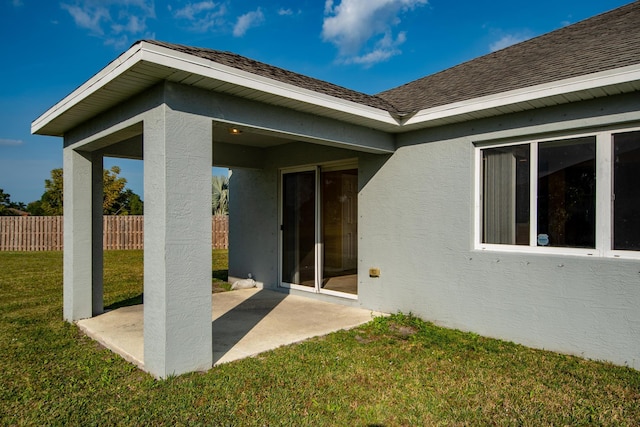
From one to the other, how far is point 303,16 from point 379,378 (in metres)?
13.9

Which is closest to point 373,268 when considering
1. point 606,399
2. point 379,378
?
point 379,378

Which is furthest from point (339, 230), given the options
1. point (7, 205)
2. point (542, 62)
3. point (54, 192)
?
point (7, 205)

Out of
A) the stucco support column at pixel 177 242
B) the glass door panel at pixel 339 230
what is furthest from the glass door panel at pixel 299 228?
the stucco support column at pixel 177 242

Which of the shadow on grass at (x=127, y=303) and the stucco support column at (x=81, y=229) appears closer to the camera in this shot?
the stucco support column at (x=81, y=229)

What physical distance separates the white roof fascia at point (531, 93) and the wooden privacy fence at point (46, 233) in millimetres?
17788

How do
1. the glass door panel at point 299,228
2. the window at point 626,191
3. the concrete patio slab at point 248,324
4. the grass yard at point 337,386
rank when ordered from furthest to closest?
the glass door panel at point 299,228 → the concrete patio slab at point 248,324 → the window at point 626,191 → the grass yard at point 337,386

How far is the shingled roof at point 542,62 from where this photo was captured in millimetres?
4211

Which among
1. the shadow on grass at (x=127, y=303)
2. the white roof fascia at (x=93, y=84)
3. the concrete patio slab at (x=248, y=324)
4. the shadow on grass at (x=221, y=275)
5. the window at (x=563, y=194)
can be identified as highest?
the white roof fascia at (x=93, y=84)

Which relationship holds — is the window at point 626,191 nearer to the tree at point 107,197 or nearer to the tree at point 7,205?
the tree at point 107,197

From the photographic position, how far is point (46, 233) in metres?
18.4

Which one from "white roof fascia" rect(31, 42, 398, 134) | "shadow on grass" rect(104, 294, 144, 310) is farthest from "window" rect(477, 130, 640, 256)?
"shadow on grass" rect(104, 294, 144, 310)

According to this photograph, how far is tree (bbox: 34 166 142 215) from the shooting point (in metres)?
23.9

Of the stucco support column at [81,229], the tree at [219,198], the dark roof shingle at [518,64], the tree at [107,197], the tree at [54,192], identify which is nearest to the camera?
the dark roof shingle at [518,64]

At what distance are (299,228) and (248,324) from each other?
275 cm
